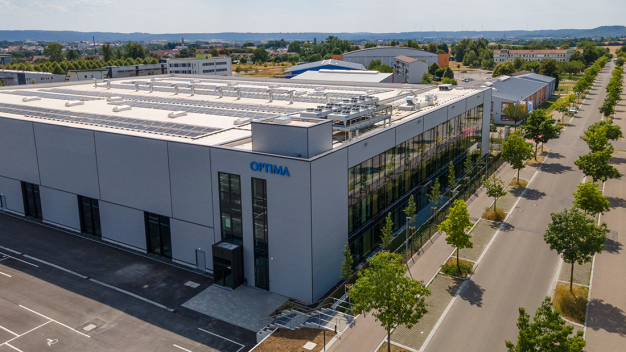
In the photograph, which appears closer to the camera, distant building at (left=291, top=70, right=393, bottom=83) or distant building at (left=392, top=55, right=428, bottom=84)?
distant building at (left=291, top=70, right=393, bottom=83)

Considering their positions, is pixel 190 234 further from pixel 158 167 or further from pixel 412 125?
pixel 412 125

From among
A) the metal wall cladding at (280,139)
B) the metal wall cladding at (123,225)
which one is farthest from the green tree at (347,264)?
the metal wall cladding at (123,225)

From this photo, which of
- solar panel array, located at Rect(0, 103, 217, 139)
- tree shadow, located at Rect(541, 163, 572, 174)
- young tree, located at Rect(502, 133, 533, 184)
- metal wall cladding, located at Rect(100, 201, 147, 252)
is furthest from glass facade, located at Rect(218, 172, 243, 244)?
tree shadow, located at Rect(541, 163, 572, 174)

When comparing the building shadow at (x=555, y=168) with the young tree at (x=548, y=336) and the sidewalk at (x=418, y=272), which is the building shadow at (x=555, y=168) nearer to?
the sidewalk at (x=418, y=272)

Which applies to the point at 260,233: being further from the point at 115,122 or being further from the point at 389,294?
the point at 115,122

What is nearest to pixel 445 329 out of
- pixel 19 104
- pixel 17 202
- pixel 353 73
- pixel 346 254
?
pixel 346 254

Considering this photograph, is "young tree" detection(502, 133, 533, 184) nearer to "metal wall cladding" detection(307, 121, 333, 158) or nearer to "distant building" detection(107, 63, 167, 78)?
"metal wall cladding" detection(307, 121, 333, 158)

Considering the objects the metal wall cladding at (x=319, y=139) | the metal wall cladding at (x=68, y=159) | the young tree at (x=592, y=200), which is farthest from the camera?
the metal wall cladding at (x=68, y=159)
